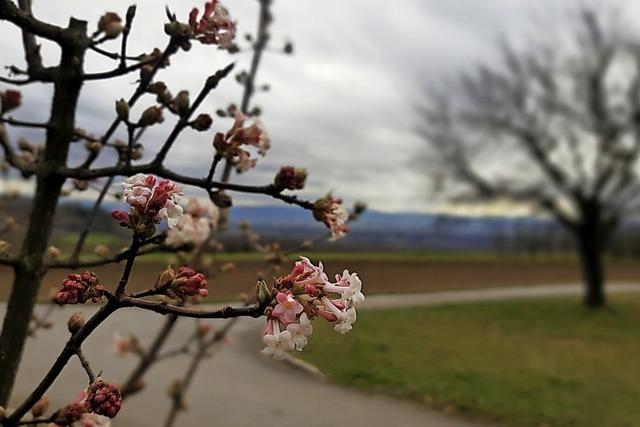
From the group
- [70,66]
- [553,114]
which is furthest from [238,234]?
[553,114]

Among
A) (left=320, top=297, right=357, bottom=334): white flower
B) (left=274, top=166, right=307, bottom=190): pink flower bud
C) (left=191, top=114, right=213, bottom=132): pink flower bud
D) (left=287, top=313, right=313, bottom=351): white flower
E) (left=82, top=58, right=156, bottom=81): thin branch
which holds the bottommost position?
(left=287, top=313, right=313, bottom=351): white flower

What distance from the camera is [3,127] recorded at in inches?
36.9

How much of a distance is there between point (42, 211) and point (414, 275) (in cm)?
272

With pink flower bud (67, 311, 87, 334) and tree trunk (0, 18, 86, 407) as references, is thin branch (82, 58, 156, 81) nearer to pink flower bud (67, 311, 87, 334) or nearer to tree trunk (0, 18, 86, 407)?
tree trunk (0, 18, 86, 407)

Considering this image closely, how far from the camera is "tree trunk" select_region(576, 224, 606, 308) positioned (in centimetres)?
1229

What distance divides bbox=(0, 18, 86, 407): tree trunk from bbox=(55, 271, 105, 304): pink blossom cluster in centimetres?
30

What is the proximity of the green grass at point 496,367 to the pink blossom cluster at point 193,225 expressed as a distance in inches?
10.9

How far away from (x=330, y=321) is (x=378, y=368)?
164 centimetres

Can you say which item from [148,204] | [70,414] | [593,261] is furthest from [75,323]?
[593,261]

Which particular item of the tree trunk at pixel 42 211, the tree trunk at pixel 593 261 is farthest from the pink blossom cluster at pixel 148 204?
the tree trunk at pixel 593 261

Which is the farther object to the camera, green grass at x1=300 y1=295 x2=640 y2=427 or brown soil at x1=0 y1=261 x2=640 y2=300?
green grass at x1=300 y1=295 x2=640 y2=427

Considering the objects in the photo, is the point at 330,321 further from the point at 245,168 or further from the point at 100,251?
the point at 100,251

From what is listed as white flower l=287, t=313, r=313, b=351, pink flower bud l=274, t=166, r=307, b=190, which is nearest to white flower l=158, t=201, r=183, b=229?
white flower l=287, t=313, r=313, b=351

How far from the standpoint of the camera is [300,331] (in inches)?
18.2
